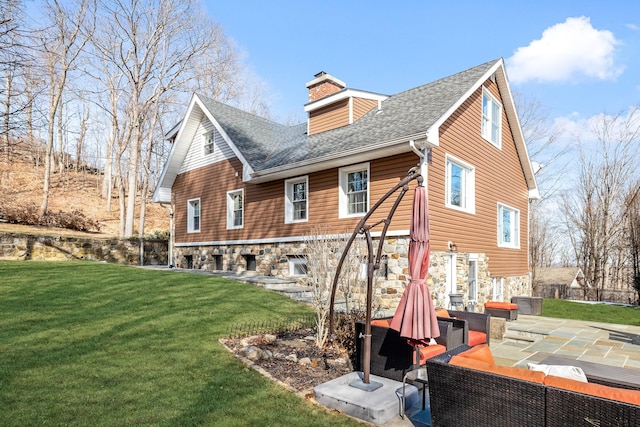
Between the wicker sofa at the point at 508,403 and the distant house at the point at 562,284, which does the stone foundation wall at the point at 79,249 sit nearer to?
the wicker sofa at the point at 508,403

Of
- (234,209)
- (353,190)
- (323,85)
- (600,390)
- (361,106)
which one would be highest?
(323,85)

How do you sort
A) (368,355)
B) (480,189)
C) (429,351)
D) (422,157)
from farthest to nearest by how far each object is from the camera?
(480,189) → (422,157) → (429,351) → (368,355)

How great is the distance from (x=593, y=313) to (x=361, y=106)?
382 inches

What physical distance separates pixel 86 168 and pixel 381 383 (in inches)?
1411

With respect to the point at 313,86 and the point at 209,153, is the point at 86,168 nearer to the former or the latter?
the point at 209,153

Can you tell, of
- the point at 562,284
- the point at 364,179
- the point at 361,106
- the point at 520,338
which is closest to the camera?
the point at 520,338

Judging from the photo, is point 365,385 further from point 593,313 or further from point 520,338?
point 593,313

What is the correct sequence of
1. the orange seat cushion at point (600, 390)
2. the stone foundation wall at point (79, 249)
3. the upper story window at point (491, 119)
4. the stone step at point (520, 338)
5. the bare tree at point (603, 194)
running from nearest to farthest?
the orange seat cushion at point (600, 390), the stone step at point (520, 338), the upper story window at point (491, 119), the stone foundation wall at point (79, 249), the bare tree at point (603, 194)

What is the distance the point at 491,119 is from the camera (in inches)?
506

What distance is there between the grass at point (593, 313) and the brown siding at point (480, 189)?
171 centimetres

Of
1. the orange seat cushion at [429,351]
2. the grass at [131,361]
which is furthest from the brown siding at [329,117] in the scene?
the orange seat cushion at [429,351]

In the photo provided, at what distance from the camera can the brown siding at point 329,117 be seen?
41.1ft

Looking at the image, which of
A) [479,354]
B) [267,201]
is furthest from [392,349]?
[267,201]

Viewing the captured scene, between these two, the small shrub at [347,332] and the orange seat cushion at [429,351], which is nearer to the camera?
the orange seat cushion at [429,351]
